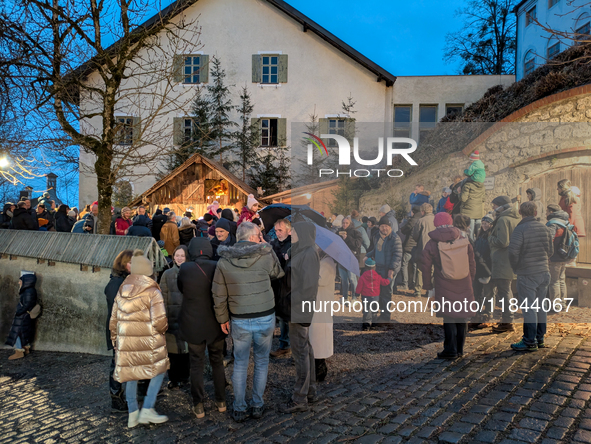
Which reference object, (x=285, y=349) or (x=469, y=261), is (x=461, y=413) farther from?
(x=285, y=349)

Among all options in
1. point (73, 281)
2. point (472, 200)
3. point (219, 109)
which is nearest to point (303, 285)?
point (472, 200)

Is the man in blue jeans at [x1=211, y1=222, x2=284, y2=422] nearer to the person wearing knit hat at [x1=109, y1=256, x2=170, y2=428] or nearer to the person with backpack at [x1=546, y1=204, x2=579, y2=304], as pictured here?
the person wearing knit hat at [x1=109, y1=256, x2=170, y2=428]

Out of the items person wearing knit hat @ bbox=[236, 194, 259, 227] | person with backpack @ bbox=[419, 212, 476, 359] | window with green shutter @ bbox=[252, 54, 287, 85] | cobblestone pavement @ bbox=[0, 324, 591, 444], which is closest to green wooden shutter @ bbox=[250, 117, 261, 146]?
window with green shutter @ bbox=[252, 54, 287, 85]

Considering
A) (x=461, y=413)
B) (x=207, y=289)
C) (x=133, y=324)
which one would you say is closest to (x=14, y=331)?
(x=133, y=324)

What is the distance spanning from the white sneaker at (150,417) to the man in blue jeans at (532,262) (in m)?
4.44

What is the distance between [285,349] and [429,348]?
2.08 metres

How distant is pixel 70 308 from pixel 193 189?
521 inches

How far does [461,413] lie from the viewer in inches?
153

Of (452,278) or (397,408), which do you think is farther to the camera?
(452,278)

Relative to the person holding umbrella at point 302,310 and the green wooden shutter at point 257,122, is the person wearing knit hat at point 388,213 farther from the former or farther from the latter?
the green wooden shutter at point 257,122

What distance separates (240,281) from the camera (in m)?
4.23

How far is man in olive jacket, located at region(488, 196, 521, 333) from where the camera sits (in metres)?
5.88

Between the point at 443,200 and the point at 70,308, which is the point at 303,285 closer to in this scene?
the point at 443,200

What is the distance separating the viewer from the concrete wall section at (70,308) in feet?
24.1
